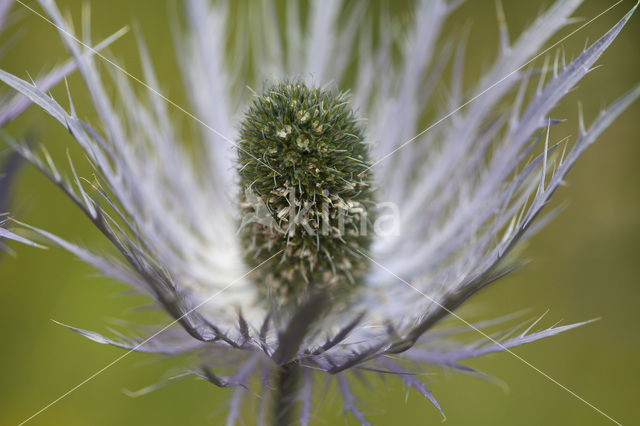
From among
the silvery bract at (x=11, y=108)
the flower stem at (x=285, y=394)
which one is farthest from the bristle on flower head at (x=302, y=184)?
the silvery bract at (x=11, y=108)

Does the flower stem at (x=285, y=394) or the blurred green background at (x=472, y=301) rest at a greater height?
the blurred green background at (x=472, y=301)

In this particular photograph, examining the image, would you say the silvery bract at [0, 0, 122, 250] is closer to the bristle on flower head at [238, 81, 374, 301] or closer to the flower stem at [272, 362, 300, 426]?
the bristle on flower head at [238, 81, 374, 301]

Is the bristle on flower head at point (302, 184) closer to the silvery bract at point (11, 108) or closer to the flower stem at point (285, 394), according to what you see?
the flower stem at point (285, 394)

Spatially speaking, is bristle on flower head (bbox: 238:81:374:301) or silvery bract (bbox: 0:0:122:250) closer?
silvery bract (bbox: 0:0:122:250)

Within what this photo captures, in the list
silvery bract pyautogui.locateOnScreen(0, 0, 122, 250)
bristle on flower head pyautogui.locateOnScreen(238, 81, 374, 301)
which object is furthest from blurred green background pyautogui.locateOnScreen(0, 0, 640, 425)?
bristle on flower head pyautogui.locateOnScreen(238, 81, 374, 301)

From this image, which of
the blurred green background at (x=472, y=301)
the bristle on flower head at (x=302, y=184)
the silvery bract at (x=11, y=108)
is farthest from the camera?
the blurred green background at (x=472, y=301)

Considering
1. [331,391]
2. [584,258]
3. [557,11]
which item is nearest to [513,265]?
[331,391]

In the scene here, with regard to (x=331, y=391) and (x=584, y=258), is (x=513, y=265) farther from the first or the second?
(x=584, y=258)
